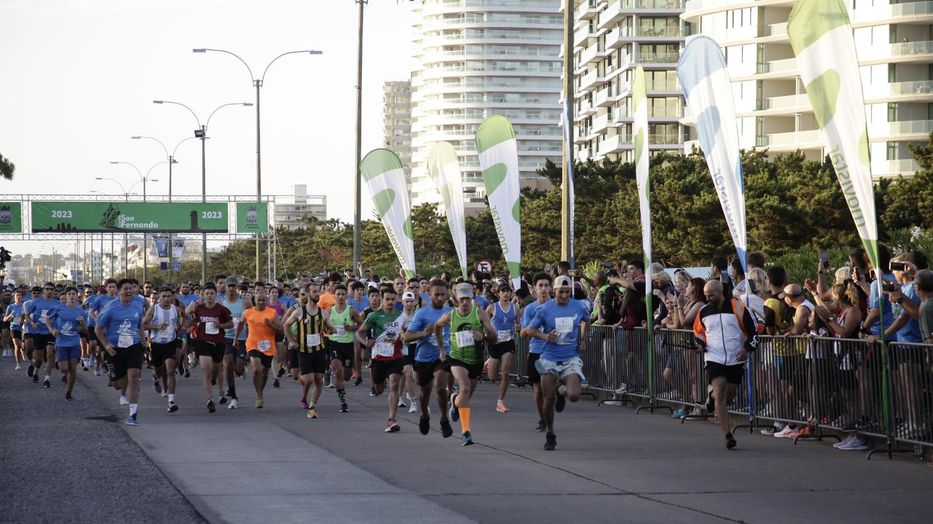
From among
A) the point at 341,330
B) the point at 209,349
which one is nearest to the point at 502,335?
the point at 341,330

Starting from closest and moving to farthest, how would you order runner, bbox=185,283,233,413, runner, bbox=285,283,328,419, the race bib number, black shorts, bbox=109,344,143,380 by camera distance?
1. the race bib number
2. black shorts, bbox=109,344,143,380
3. runner, bbox=285,283,328,419
4. runner, bbox=185,283,233,413

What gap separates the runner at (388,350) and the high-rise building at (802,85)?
182 ft

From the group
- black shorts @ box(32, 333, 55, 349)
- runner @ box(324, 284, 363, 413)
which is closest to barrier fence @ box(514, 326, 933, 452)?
runner @ box(324, 284, 363, 413)

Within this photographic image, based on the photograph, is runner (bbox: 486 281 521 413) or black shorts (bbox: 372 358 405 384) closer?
black shorts (bbox: 372 358 405 384)

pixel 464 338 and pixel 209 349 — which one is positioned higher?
pixel 464 338

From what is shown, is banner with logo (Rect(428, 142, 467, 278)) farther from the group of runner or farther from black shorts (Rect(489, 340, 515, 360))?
black shorts (Rect(489, 340, 515, 360))

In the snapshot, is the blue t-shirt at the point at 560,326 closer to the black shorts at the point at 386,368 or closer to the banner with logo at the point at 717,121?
the banner with logo at the point at 717,121

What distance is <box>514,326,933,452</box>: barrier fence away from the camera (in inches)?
485

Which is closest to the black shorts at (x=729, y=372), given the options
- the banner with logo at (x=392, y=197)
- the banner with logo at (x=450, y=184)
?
the banner with logo at (x=450, y=184)

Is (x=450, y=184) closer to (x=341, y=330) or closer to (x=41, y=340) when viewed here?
(x=41, y=340)

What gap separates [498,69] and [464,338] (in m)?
161

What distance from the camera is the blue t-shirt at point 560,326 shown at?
1398 centimetres

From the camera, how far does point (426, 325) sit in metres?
14.7

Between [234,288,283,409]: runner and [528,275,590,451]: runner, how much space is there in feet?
21.4
